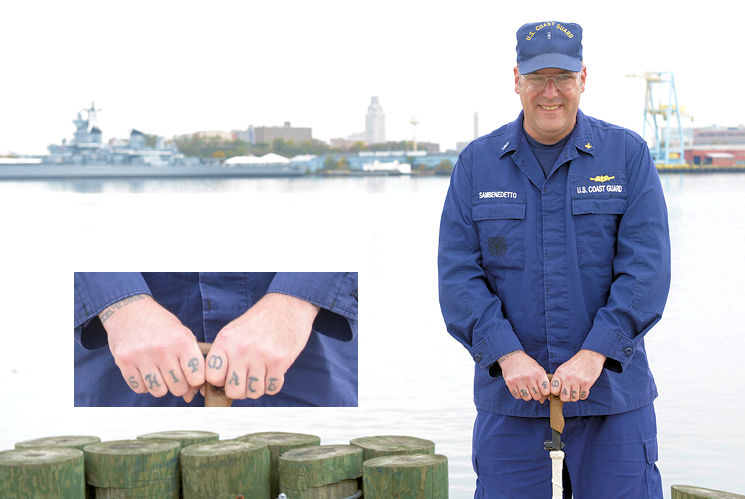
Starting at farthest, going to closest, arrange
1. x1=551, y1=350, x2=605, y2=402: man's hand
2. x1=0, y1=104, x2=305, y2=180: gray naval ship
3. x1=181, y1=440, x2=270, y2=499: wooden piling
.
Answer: x1=0, y1=104, x2=305, y2=180: gray naval ship, x1=181, y1=440, x2=270, y2=499: wooden piling, x1=551, y1=350, x2=605, y2=402: man's hand

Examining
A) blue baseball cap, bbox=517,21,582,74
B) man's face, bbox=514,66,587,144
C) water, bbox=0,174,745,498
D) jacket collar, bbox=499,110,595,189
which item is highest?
blue baseball cap, bbox=517,21,582,74

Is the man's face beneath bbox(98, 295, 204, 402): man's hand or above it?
above

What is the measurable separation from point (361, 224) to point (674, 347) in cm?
2430

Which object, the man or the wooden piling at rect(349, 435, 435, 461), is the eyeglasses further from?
the wooden piling at rect(349, 435, 435, 461)

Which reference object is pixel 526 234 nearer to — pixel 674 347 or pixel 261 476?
pixel 261 476

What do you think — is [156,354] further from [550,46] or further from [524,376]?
[550,46]

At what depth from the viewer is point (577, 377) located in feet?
10.9

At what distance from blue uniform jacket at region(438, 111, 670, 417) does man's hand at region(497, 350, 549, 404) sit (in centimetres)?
3

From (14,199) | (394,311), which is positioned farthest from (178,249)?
(14,199)

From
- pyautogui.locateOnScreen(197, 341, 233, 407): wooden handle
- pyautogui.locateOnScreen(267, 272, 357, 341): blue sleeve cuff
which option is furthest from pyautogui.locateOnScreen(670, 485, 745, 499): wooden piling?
pyautogui.locateOnScreen(197, 341, 233, 407): wooden handle

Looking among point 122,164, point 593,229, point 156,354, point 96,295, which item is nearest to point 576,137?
point 593,229

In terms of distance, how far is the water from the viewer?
783cm

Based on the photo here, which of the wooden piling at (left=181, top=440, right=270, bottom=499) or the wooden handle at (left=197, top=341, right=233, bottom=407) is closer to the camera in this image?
the wooden piling at (left=181, top=440, right=270, bottom=499)

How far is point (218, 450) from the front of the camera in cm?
432
